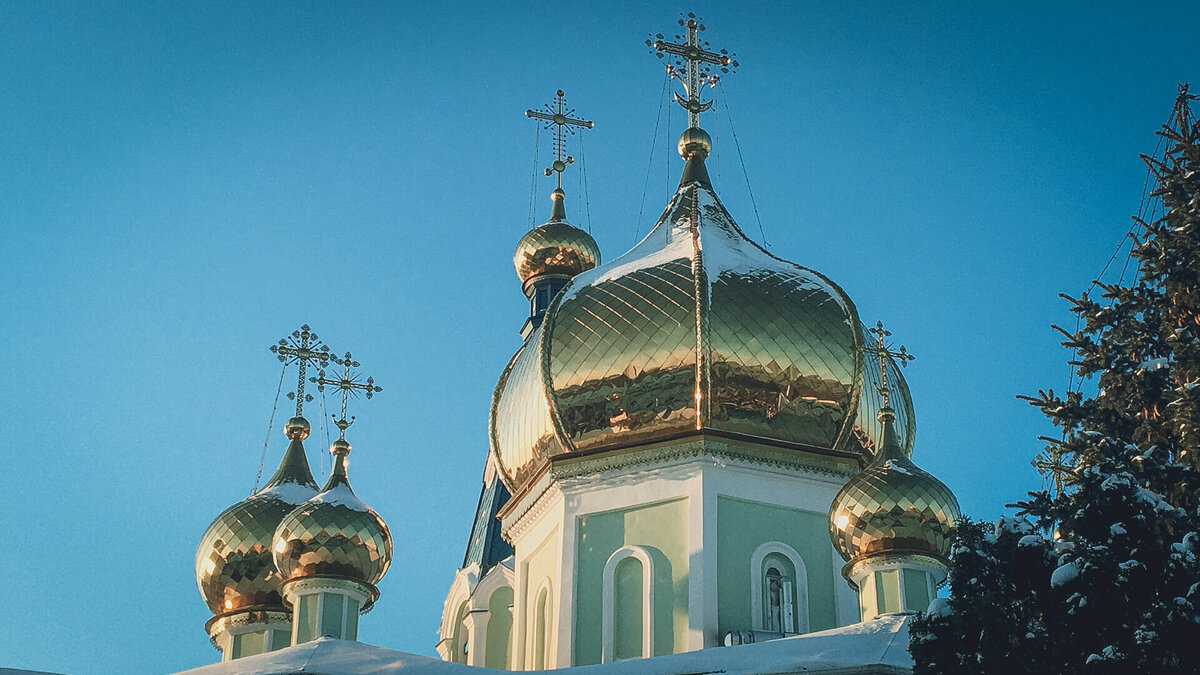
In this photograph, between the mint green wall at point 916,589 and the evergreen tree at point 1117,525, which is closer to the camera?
the evergreen tree at point 1117,525

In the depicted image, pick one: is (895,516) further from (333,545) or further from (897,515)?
(333,545)

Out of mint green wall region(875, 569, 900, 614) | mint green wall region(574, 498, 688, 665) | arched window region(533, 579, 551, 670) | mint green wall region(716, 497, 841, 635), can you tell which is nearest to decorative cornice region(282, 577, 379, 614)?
arched window region(533, 579, 551, 670)

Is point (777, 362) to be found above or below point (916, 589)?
above

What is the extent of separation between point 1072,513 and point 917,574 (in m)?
4.02

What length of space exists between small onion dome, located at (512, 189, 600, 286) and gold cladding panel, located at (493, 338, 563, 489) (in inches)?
280

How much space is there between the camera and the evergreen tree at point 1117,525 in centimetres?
951

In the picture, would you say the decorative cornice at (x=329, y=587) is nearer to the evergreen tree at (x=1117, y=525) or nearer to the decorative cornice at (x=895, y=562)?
the decorative cornice at (x=895, y=562)

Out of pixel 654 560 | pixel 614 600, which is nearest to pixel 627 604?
pixel 614 600

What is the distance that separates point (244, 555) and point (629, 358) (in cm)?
569

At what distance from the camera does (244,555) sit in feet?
62.1

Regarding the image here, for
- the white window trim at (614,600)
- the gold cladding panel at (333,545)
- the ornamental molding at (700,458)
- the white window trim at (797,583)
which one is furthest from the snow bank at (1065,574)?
the gold cladding panel at (333,545)

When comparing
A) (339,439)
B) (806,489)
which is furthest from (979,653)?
(339,439)

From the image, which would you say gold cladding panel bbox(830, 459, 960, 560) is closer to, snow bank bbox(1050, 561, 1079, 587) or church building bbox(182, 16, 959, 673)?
church building bbox(182, 16, 959, 673)

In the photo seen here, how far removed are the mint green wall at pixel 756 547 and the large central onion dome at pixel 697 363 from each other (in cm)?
64
